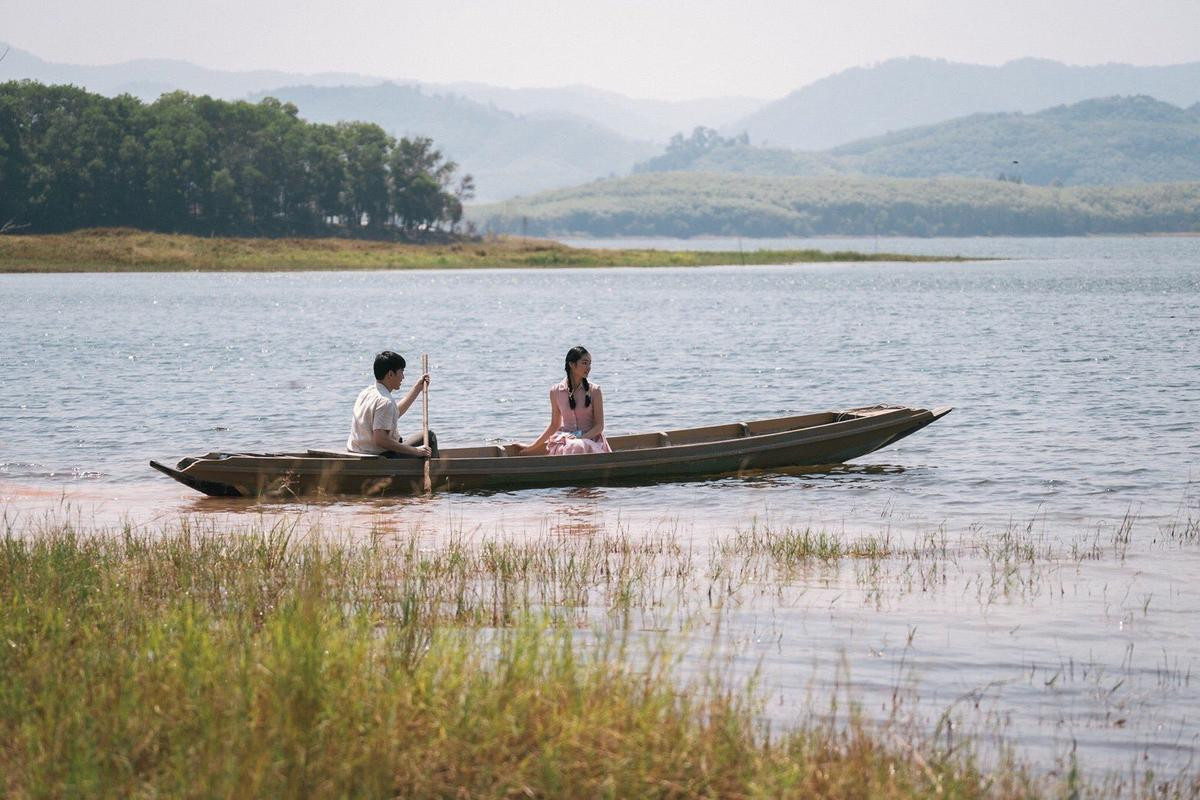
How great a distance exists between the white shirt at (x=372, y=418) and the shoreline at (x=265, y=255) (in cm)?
8415

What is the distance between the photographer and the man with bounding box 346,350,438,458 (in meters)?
15.0

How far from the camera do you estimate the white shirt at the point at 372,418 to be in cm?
1509

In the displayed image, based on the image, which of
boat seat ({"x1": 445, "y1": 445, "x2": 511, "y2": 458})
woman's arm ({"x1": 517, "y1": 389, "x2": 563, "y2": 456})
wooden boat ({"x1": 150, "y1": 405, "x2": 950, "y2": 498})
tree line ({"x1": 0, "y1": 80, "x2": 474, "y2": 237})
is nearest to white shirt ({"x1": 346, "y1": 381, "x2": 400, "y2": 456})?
wooden boat ({"x1": 150, "y1": 405, "x2": 950, "y2": 498})

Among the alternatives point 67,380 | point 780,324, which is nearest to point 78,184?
point 780,324

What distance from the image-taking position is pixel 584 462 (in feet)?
53.7

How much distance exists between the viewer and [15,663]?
6984mm

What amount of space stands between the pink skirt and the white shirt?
207 centimetres

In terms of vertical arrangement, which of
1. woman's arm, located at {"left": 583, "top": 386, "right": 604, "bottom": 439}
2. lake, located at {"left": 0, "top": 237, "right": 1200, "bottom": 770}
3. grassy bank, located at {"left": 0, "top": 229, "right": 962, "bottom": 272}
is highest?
grassy bank, located at {"left": 0, "top": 229, "right": 962, "bottom": 272}

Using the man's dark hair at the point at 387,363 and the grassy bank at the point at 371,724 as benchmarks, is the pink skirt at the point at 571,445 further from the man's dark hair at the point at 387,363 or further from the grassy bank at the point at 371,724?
the grassy bank at the point at 371,724

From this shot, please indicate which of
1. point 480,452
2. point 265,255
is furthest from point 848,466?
point 265,255

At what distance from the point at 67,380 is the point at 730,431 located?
65.2 feet

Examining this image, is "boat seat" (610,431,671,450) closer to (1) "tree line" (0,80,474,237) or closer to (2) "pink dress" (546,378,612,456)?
(2) "pink dress" (546,378,612,456)

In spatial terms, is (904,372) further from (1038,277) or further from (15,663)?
(1038,277)

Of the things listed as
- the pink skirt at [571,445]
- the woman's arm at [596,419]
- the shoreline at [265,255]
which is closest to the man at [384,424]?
→ the pink skirt at [571,445]
